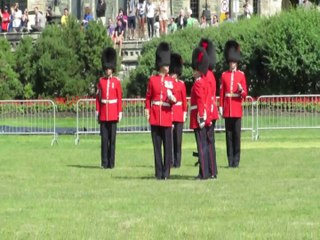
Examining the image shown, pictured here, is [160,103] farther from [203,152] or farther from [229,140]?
[229,140]

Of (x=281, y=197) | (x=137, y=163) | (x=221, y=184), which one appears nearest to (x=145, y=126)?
(x=137, y=163)

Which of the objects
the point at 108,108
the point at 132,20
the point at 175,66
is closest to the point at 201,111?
the point at 108,108

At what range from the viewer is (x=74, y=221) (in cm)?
1457

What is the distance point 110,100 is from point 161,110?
363 cm

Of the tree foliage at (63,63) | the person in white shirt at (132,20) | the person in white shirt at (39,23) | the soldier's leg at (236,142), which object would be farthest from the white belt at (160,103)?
the person in white shirt at (39,23)

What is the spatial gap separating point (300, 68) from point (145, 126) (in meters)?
14.0

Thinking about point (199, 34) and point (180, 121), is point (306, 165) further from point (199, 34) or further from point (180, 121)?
point (199, 34)

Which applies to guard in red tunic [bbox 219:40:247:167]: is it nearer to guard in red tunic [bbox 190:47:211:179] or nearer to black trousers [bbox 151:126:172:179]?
black trousers [bbox 151:126:172:179]

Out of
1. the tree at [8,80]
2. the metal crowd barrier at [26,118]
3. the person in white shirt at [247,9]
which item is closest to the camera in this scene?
the metal crowd barrier at [26,118]

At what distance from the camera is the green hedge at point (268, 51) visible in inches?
1870

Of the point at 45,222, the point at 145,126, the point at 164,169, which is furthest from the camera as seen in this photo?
the point at 145,126

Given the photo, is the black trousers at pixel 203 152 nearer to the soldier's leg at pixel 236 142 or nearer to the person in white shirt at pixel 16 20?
the soldier's leg at pixel 236 142

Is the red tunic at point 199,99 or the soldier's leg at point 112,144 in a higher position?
the red tunic at point 199,99

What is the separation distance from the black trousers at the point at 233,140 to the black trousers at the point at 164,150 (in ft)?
9.76
